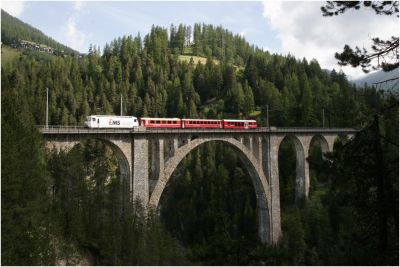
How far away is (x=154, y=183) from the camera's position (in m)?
30.6

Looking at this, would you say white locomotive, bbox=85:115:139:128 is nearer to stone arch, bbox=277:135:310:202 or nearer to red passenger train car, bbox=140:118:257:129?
red passenger train car, bbox=140:118:257:129

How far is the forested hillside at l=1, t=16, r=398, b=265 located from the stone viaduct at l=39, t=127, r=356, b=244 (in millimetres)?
1550

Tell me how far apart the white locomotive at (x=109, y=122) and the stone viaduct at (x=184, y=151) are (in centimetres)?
83

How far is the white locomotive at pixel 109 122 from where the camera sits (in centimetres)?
2777

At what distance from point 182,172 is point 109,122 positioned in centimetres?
4984

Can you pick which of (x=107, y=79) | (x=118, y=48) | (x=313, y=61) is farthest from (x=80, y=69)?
(x=313, y=61)

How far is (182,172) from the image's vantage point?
254 feet

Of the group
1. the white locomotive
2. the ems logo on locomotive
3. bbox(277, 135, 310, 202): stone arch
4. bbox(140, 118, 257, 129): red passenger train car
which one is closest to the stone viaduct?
bbox(277, 135, 310, 202): stone arch

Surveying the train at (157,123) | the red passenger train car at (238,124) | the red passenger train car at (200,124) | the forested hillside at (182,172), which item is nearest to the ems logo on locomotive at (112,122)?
the train at (157,123)

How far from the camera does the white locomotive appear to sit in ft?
91.1

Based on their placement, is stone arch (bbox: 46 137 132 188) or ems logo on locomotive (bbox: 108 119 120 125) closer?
stone arch (bbox: 46 137 132 188)

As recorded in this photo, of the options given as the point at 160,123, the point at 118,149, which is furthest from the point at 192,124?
the point at 118,149

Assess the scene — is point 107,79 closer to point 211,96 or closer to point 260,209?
point 211,96

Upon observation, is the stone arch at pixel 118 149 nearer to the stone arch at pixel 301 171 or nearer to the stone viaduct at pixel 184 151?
the stone viaduct at pixel 184 151
